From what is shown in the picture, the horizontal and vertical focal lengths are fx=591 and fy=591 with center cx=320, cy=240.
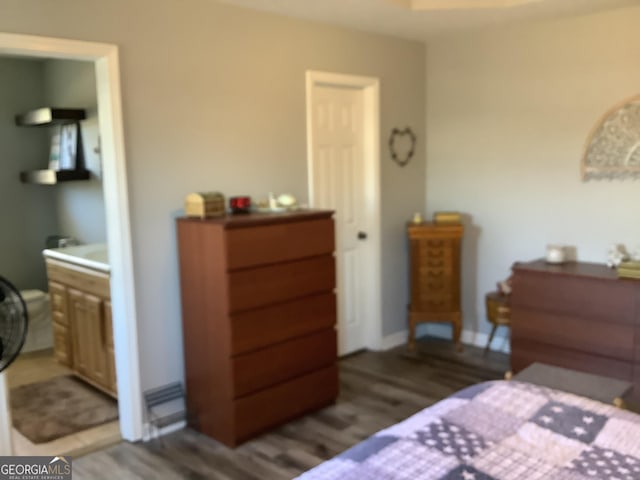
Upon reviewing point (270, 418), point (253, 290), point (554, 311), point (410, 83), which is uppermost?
point (410, 83)

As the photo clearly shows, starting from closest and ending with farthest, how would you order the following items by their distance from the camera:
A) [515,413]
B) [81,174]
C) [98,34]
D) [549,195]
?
1. [515,413]
2. [98,34]
3. [549,195]
4. [81,174]

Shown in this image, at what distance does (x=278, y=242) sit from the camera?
3.29 meters

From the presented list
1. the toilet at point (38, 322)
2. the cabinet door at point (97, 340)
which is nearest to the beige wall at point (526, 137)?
the cabinet door at point (97, 340)

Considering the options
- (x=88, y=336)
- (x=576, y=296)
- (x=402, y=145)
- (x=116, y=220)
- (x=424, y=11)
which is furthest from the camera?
(x=402, y=145)

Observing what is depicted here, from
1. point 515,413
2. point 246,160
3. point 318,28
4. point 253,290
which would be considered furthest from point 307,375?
point 318,28

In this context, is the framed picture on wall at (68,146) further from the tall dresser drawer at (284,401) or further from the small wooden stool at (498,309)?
the small wooden stool at (498,309)

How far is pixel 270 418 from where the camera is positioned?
3.37m

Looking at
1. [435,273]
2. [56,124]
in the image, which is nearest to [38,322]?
[56,124]

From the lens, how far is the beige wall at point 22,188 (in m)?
5.04

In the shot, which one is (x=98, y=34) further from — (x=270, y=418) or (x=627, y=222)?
(x=627, y=222)

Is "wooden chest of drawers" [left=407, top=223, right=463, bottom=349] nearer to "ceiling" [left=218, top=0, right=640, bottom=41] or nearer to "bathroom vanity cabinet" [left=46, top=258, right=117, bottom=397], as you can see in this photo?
"ceiling" [left=218, top=0, right=640, bottom=41]

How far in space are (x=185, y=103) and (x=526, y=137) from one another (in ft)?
8.26

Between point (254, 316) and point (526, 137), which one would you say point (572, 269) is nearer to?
point (526, 137)

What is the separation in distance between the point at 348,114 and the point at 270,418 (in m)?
2.31
